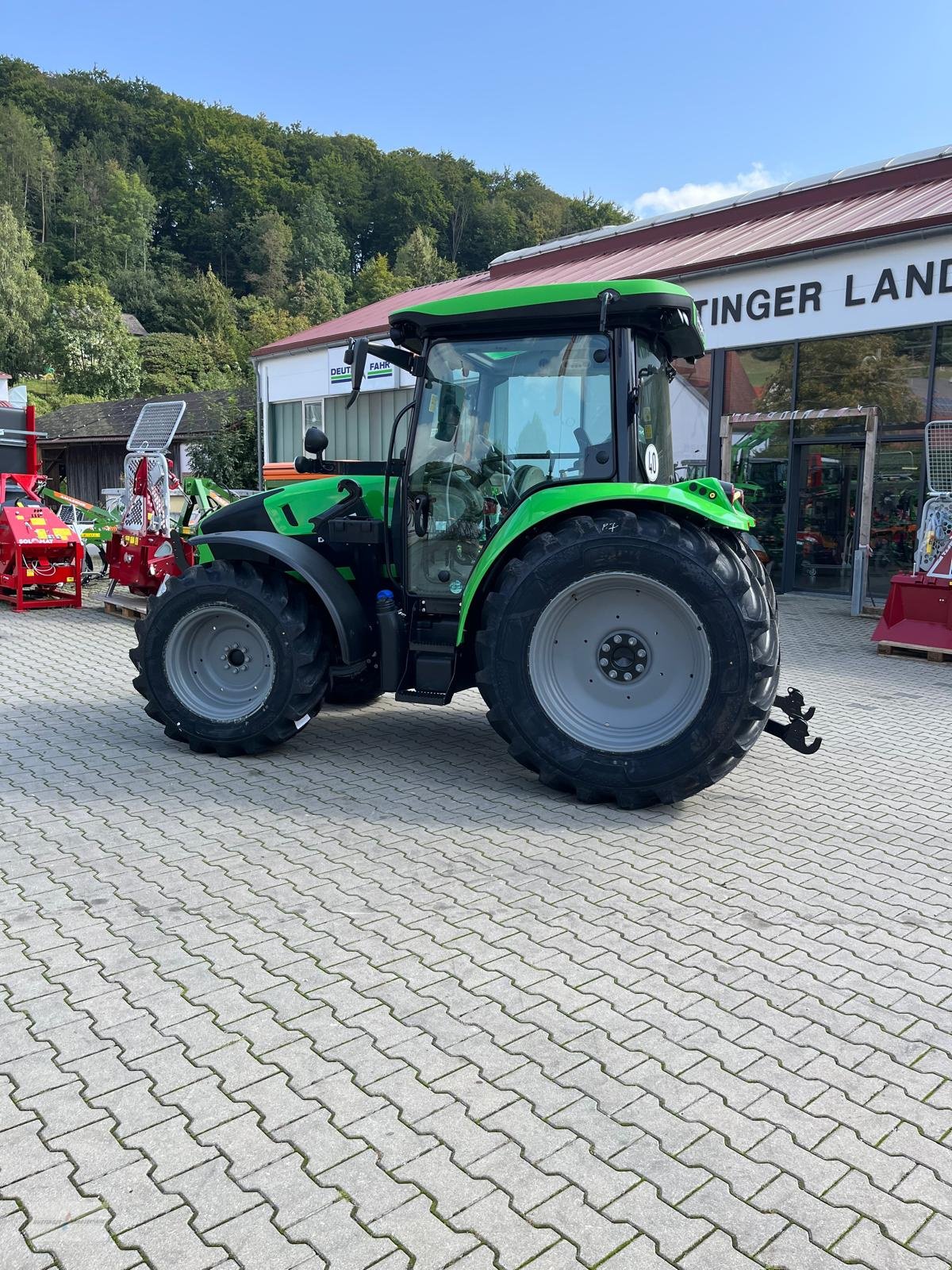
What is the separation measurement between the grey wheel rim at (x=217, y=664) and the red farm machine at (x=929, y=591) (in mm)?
6636

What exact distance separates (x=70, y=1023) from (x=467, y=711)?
14.2ft

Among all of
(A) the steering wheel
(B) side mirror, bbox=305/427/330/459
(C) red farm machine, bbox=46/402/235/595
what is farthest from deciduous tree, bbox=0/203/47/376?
(A) the steering wheel

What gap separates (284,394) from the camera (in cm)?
2366

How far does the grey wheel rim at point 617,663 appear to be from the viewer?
4727 mm

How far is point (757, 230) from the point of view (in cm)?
1506

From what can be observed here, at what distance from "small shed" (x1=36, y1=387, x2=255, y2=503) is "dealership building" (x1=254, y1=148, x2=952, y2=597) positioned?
73.8ft

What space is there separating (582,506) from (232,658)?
2.23 meters

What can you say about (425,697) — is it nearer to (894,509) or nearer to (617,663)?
(617,663)

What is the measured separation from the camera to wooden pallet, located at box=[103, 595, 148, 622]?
11.2 m

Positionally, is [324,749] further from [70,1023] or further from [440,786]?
[70,1023]

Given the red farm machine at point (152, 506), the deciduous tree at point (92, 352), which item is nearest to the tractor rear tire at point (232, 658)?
the red farm machine at point (152, 506)

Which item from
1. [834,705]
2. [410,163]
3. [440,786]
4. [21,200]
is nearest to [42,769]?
[440,786]

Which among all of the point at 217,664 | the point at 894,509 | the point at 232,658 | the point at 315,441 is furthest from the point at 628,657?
the point at 894,509

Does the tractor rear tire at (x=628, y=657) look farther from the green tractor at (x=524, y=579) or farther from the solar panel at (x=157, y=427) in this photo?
the solar panel at (x=157, y=427)
